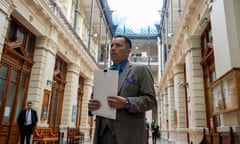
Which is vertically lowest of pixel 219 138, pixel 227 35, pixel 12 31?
pixel 219 138

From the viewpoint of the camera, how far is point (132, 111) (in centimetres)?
156

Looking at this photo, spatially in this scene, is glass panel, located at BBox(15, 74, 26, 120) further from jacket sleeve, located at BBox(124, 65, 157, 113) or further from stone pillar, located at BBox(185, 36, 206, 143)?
jacket sleeve, located at BBox(124, 65, 157, 113)

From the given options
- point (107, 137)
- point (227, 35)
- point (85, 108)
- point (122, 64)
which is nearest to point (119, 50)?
point (122, 64)

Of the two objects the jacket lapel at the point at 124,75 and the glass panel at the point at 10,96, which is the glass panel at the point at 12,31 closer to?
the glass panel at the point at 10,96

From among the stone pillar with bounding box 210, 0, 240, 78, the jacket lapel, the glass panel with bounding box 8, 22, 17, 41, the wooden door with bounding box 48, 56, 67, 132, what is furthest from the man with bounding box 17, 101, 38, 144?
the jacket lapel

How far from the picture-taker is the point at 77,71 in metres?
13.0

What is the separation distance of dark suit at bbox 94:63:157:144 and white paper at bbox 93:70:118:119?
9cm

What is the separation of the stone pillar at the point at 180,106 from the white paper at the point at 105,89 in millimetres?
9555

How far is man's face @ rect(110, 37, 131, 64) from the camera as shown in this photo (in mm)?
1861

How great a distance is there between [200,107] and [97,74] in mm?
6892

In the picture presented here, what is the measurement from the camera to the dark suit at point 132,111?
1568 millimetres

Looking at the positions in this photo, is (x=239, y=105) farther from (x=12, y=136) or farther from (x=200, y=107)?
(x=12, y=136)

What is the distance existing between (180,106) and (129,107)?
10.1 metres

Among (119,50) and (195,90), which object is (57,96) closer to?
(195,90)
